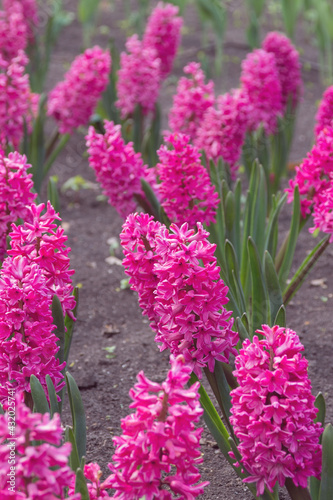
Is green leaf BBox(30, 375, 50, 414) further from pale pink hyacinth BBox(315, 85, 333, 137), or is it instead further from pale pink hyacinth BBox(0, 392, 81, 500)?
pale pink hyacinth BBox(315, 85, 333, 137)

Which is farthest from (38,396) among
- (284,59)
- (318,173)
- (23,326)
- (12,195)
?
(284,59)

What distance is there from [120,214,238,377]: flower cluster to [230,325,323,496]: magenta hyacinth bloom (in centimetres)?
15

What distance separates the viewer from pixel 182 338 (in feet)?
5.25

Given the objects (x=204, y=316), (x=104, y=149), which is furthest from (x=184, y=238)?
(x=104, y=149)

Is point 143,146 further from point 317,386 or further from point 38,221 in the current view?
point 38,221

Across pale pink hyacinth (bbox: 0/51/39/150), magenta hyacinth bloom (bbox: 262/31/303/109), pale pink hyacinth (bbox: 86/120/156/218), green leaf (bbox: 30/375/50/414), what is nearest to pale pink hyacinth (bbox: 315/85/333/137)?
magenta hyacinth bloom (bbox: 262/31/303/109)

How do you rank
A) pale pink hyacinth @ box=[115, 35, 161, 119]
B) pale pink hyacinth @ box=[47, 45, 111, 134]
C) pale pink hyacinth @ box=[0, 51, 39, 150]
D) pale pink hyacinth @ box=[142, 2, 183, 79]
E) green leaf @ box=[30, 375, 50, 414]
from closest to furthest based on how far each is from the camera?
green leaf @ box=[30, 375, 50, 414], pale pink hyacinth @ box=[0, 51, 39, 150], pale pink hyacinth @ box=[47, 45, 111, 134], pale pink hyacinth @ box=[115, 35, 161, 119], pale pink hyacinth @ box=[142, 2, 183, 79]

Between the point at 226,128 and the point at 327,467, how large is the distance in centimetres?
194

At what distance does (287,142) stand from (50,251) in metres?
2.89

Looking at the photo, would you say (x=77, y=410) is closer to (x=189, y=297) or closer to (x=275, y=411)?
(x=189, y=297)

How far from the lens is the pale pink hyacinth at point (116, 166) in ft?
8.12

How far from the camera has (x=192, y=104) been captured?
137 inches

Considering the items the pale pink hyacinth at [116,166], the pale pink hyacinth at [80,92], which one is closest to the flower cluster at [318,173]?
the pale pink hyacinth at [116,166]

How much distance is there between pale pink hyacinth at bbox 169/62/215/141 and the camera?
3.46 m
